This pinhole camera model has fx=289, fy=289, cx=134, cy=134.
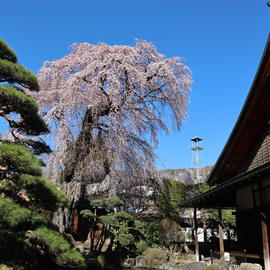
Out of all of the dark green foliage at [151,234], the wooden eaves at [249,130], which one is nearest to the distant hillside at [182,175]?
the dark green foliage at [151,234]

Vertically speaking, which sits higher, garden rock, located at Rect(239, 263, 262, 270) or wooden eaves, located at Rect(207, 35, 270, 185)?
wooden eaves, located at Rect(207, 35, 270, 185)

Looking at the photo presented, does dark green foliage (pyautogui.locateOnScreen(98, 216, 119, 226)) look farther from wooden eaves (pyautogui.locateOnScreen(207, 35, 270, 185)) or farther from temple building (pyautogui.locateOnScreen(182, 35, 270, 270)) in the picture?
wooden eaves (pyautogui.locateOnScreen(207, 35, 270, 185))

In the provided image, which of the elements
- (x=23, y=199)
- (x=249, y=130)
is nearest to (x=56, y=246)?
(x=23, y=199)

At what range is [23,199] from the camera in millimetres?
4859

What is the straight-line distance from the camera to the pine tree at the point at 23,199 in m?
4.20

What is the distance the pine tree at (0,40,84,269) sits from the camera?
13.8 feet

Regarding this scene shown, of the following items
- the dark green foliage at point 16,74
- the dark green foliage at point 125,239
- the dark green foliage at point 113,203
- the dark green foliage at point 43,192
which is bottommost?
the dark green foliage at point 125,239

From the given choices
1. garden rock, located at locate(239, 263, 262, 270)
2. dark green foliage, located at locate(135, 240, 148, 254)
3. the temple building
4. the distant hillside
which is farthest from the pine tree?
the distant hillside

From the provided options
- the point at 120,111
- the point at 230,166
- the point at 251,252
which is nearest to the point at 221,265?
the point at 251,252

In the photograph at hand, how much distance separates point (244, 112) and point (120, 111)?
13.6 feet

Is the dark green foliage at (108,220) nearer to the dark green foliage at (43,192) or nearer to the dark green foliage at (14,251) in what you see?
the dark green foliage at (43,192)

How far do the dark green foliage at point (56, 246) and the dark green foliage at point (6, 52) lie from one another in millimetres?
3221

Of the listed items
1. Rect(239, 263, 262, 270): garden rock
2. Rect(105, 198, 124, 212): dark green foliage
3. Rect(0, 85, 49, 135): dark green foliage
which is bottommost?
Rect(239, 263, 262, 270): garden rock

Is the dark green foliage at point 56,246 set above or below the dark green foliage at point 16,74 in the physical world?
below
